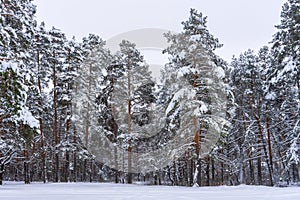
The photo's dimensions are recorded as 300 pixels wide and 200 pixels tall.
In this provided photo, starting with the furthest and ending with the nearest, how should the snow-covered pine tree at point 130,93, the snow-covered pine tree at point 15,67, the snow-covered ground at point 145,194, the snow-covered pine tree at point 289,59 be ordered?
the snow-covered pine tree at point 130,93, the snow-covered pine tree at point 289,59, the snow-covered pine tree at point 15,67, the snow-covered ground at point 145,194

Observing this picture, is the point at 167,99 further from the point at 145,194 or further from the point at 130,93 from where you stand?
the point at 145,194

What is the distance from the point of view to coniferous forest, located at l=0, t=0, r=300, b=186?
1745 cm

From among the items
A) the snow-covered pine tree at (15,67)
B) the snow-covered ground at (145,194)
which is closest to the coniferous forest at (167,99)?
the snow-covered pine tree at (15,67)

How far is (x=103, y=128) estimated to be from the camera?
25.6m

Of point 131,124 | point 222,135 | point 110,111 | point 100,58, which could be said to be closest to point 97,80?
point 100,58

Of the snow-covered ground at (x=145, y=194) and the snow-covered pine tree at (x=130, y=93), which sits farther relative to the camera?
the snow-covered pine tree at (x=130, y=93)

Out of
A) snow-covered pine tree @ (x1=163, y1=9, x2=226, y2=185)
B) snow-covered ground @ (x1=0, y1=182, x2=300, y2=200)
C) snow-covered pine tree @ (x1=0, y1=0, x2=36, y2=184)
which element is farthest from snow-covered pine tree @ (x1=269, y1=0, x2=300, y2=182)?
snow-covered pine tree @ (x1=0, y1=0, x2=36, y2=184)

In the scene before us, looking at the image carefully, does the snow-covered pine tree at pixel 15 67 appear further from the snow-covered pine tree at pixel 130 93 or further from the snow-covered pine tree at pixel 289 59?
the snow-covered pine tree at pixel 289 59

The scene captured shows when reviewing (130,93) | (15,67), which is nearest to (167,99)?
(130,93)

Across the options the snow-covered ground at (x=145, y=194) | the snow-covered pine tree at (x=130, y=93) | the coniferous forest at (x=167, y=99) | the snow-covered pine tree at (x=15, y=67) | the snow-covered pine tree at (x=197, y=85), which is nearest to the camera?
the snow-covered ground at (x=145, y=194)

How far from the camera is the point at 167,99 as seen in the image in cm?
2580

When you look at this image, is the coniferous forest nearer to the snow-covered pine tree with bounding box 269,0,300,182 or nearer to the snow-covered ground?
the snow-covered pine tree with bounding box 269,0,300,182

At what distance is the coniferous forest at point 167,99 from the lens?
17453mm

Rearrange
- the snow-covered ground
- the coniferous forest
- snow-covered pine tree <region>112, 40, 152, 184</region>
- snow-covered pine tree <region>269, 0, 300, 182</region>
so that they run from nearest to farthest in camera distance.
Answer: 1. the snow-covered ground
2. snow-covered pine tree <region>269, 0, 300, 182</region>
3. the coniferous forest
4. snow-covered pine tree <region>112, 40, 152, 184</region>
